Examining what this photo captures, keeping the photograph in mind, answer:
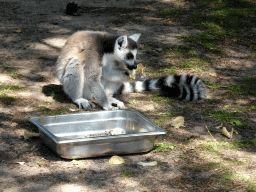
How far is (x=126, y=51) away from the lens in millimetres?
4777

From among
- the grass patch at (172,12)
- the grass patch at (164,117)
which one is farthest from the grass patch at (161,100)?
the grass patch at (172,12)

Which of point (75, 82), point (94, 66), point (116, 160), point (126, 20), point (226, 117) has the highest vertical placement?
point (126, 20)

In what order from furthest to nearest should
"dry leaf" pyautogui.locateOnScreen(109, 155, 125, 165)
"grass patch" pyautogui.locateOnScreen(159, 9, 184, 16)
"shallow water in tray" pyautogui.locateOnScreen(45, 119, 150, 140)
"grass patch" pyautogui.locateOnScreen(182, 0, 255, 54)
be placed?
1. "grass patch" pyautogui.locateOnScreen(159, 9, 184, 16)
2. "grass patch" pyautogui.locateOnScreen(182, 0, 255, 54)
3. "shallow water in tray" pyautogui.locateOnScreen(45, 119, 150, 140)
4. "dry leaf" pyautogui.locateOnScreen(109, 155, 125, 165)

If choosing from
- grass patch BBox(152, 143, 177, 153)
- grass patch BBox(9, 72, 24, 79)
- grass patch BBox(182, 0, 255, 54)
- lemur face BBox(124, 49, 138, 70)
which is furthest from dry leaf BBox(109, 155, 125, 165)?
grass patch BBox(182, 0, 255, 54)

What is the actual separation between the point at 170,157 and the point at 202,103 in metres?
1.55

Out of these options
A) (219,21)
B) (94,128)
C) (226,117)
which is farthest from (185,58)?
(94,128)

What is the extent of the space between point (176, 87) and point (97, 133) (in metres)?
1.37

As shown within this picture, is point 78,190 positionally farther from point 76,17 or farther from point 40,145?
point 76,17

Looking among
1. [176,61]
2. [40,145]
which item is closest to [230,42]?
[176,61]

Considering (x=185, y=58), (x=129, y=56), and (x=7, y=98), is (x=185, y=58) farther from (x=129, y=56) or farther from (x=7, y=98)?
(x=7, y=98)

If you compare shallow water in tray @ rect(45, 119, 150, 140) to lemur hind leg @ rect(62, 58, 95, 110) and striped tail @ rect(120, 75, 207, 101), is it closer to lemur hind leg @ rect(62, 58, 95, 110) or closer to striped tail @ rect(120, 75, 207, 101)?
lemur hind leg @ rect(62, 58, 95, 110)

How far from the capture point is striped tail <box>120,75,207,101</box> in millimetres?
4613

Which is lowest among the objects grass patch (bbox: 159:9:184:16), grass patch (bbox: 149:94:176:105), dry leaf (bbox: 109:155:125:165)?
dry leaf (bbox: 109:155:125:165)

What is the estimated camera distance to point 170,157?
3.45 metres
